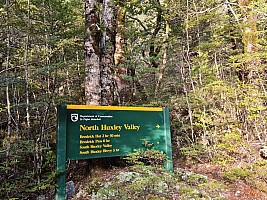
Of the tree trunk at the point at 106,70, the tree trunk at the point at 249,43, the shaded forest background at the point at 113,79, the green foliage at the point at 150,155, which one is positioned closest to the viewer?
the green foliage at the point at 150,155

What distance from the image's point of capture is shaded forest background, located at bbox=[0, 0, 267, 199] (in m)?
4.48

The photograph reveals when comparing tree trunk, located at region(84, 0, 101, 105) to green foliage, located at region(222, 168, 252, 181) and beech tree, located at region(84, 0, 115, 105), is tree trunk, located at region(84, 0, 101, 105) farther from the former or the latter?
green foliage, located at region(222, 168, 252, 181)

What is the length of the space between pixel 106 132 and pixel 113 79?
2.39 metres

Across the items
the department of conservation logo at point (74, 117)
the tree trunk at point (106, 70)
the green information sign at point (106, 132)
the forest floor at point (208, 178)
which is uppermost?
the tree trunk at point (106, 70)

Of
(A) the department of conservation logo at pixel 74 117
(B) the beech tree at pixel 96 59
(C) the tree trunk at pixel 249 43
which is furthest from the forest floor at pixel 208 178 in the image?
(C) the tree trunk at pixel 249 43

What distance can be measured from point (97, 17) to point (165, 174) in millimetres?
3640

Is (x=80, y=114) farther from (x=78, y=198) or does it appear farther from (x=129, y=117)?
(x=78, y=198)

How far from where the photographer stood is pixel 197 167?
19.1ft

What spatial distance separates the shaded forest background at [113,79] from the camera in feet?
14.7

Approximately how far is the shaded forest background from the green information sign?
43 cm

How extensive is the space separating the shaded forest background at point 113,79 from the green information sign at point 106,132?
17.1 inches

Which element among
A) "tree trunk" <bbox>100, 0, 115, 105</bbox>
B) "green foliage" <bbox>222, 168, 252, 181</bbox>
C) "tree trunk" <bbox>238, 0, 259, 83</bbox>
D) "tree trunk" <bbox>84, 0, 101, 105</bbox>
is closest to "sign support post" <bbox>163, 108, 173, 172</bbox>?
"green foliage" <bbox>222, 168, 252, 181</bbox>

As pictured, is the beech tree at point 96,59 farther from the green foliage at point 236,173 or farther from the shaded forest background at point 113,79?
the green foliage at point 236,173

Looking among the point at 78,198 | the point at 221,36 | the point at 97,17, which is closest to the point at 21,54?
the point at 97,17
